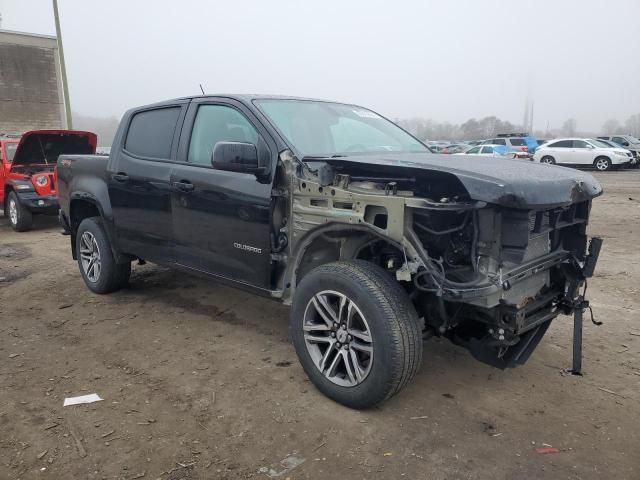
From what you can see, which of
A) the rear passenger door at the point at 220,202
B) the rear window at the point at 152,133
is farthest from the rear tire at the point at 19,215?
the rear passenger door at the point at 220,202

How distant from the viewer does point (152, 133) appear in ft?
15.0

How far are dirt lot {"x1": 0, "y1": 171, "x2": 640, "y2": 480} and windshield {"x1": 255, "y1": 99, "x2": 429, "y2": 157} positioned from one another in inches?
61.7

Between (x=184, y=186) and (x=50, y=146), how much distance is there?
24.3 feet

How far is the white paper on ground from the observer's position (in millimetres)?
3186

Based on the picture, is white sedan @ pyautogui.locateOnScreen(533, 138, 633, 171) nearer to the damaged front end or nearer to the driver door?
the driver door

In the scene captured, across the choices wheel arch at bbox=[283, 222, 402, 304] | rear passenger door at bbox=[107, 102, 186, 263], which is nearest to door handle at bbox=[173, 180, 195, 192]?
rear passenger door at bbox=[107, 102, 186, 263]

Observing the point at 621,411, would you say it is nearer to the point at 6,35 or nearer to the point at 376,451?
the point at 376,451

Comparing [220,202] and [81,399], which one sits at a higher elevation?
[220,202]

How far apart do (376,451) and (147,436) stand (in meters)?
1.24

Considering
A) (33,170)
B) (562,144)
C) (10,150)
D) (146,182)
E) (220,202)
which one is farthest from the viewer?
(562,144)

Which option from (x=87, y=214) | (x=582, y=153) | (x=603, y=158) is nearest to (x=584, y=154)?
(x=582, y=153)

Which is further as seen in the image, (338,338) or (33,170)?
(33,170)

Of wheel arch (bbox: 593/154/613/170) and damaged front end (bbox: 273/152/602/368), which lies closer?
damaged front end (bbox: 273/152/602/368)

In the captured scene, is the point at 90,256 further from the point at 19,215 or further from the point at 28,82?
the point at 28,82
